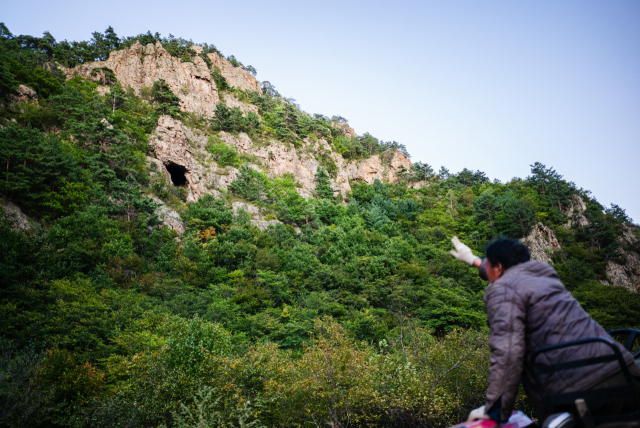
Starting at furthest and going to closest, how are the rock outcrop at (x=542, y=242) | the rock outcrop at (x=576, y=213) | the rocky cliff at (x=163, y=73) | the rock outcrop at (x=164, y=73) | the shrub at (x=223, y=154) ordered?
the rock outcrop at (x=576, y=213), the rock outcrop at (x=164, y=73), the rocky cliff at (x=163, y=73), the rock outcrop at (x=542, y=242), the shrub at (x=223, y=154)

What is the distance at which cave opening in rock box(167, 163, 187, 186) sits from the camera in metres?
36.5

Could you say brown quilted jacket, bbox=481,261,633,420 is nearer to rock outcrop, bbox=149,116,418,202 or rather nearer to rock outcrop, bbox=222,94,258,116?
rock outcrop, bbox=149,116,418,202

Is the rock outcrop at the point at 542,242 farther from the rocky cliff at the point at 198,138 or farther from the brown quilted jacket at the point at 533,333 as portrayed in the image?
the brown quilted jacket at the point at 533,333

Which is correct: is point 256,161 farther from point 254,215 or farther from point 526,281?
point 526,281

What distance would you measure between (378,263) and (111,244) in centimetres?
2271

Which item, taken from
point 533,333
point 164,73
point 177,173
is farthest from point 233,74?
point 533,333

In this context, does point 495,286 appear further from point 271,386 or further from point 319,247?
point 319,247

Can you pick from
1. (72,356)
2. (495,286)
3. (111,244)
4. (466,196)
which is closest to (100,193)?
(111,244)

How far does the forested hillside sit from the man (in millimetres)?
6247

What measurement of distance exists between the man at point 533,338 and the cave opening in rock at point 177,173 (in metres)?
38.9

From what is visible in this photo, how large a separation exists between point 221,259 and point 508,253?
88.8 ft

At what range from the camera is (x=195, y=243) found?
87.4 feet

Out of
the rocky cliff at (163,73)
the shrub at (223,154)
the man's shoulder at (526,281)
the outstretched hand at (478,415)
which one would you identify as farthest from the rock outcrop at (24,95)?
the outstretched hand at (478,415)

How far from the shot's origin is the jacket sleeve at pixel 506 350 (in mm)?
1792
